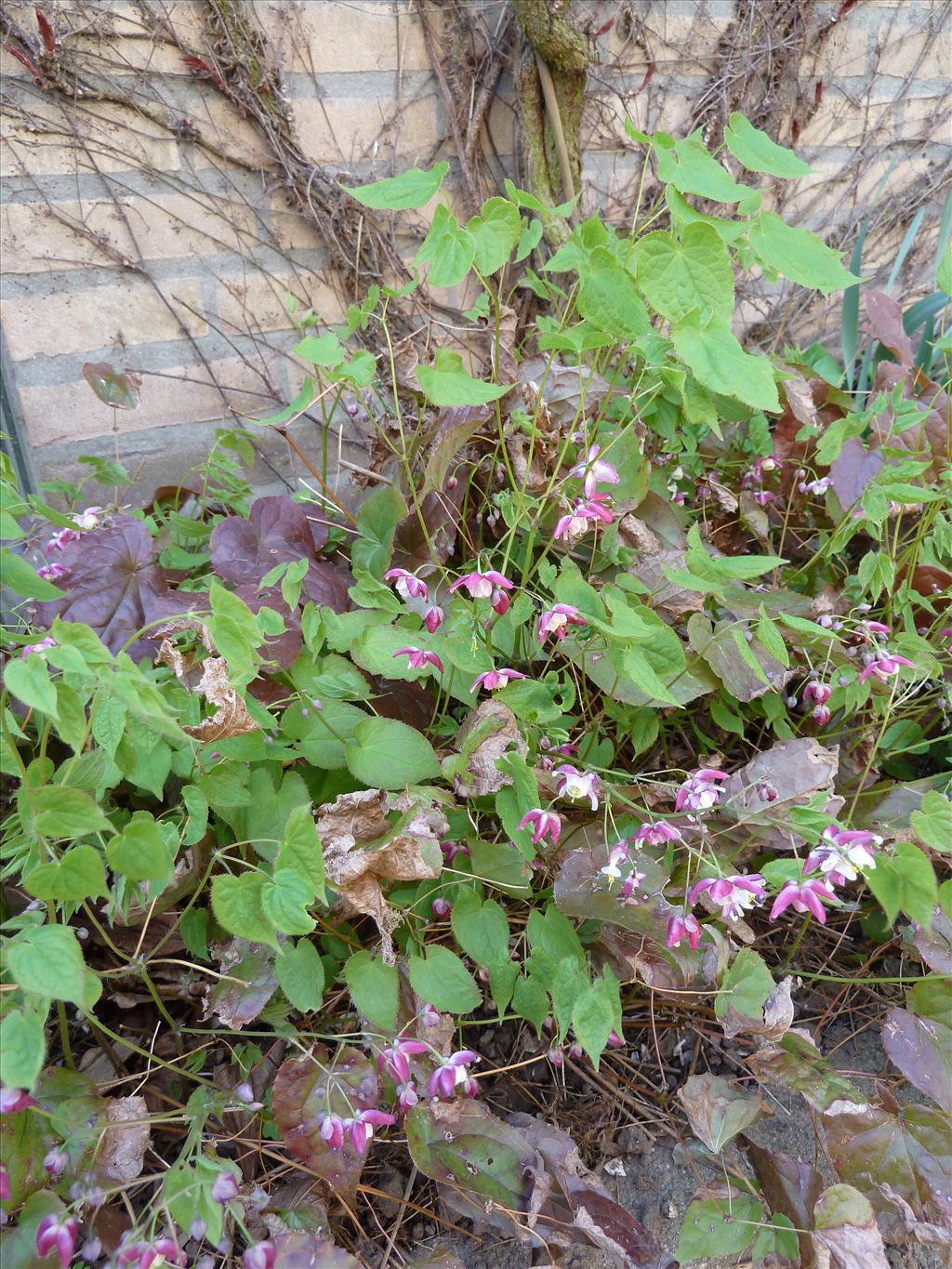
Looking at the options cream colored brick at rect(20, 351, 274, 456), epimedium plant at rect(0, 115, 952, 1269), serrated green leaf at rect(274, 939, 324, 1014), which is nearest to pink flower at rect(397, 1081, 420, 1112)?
epimedium plant at rect(0, 115, 952, 1269)

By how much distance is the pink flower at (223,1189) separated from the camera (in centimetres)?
72

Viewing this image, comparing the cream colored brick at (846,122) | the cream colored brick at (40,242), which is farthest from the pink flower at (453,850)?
the cream colored brick at (846,122)

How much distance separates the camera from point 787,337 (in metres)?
2.50

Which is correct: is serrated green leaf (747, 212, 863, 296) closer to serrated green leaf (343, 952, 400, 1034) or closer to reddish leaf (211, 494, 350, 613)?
reddish leaf (211, 494, 350, 613)

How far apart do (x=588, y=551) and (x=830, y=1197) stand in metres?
0.86

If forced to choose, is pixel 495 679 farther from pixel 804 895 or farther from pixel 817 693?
pixel 817 693

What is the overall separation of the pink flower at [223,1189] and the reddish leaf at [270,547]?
676 millimetres

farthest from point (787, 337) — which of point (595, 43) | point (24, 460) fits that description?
point (24, 460)

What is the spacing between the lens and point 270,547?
1.24 meters

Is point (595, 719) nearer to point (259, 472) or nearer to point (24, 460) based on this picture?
point (259, 472)

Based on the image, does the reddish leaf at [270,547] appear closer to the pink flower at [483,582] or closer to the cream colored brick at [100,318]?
the pink flower at [483,582]

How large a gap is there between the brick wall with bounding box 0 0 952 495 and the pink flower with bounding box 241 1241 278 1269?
44.3 inches

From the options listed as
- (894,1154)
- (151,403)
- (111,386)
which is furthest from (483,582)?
(151,403)

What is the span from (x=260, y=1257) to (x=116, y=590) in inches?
31.2
